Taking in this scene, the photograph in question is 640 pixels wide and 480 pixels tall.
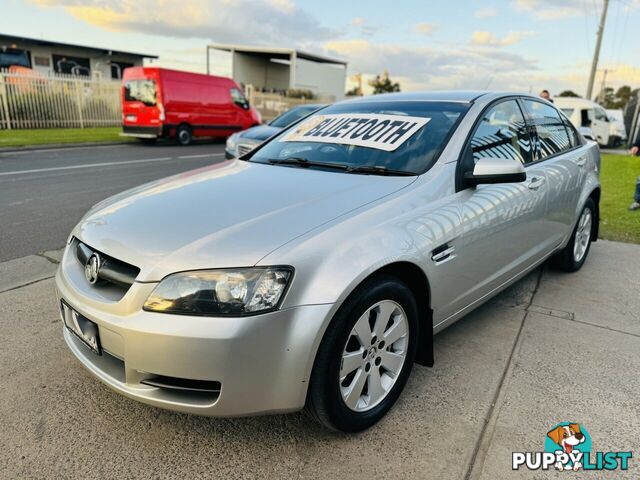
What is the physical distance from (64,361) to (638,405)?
3.10 meters

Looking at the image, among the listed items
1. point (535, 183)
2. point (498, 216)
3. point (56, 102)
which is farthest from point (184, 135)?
point (498, 216)

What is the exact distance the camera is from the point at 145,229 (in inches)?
85.2

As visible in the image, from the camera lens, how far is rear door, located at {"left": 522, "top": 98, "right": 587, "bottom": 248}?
364 cm

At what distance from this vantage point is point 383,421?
234 cm

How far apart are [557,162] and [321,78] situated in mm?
45753

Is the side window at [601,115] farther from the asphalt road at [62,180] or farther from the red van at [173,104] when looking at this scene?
the asphalt road at [62,180]

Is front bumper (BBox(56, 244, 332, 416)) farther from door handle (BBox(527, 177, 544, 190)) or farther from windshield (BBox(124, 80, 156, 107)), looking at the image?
windshield (BBox(124, 80, 156, 107))

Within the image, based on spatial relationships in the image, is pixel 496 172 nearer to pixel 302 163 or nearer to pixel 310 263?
pixel 302 163

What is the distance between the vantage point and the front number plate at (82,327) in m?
2.06

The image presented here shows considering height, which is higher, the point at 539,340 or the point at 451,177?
the point at 451,177

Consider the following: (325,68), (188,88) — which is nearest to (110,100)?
(188,88)

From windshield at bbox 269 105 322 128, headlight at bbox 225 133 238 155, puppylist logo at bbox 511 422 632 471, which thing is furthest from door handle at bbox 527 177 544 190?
windshield at bbox 269 105 322 128

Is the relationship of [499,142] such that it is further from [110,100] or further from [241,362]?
[110,100]

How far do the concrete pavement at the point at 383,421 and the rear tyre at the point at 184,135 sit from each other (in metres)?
12.9
